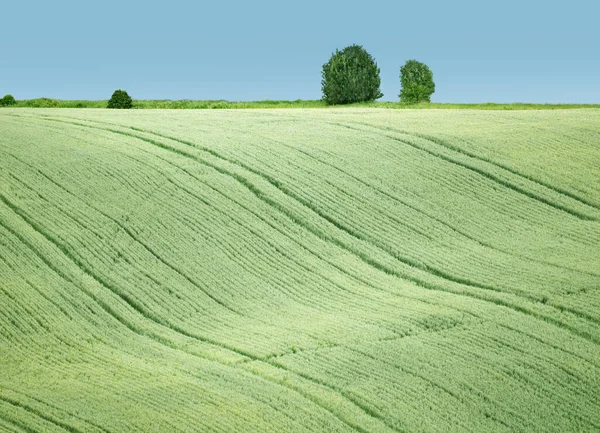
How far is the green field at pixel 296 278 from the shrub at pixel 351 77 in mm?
25893

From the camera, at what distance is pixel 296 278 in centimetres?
2144

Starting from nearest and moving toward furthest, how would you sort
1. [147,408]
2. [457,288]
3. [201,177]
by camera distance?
[147,408], [457,288], [201,177]

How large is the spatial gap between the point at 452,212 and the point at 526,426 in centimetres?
1216

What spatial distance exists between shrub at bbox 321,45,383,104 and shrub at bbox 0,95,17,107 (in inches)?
816

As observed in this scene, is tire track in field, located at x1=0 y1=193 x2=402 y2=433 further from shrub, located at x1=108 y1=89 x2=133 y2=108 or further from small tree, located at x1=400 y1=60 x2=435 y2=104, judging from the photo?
small tree, located at x1=400 y1=60 x2=435 y2=104

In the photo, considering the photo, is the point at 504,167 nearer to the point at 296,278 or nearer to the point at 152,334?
the point at 296,278

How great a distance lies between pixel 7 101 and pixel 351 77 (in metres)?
22.4

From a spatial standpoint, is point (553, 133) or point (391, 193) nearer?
point (391, 193)

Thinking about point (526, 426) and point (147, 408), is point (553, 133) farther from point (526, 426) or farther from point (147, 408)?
point (147, 408)

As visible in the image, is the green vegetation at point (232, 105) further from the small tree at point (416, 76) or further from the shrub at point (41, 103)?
the small tree at point (416, 76)

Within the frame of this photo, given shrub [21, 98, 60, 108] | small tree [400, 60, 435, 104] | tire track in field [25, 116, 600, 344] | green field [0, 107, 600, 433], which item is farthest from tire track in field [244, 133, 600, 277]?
small tree [400, 60, 435, 104]

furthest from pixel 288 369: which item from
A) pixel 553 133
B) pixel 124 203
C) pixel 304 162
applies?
pixel 553 133

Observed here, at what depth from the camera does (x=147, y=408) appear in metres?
14.6

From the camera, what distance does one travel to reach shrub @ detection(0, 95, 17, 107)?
49.5 meters
